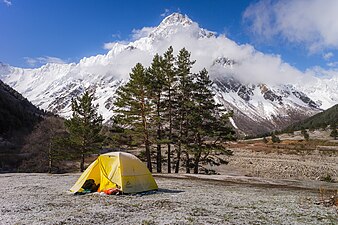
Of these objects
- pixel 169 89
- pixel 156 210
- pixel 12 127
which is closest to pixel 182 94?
pixel 169 89

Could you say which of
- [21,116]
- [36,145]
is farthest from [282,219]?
[21,116]

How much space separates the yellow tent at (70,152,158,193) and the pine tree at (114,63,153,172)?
16.6 meters

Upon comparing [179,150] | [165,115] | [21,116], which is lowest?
[179,150]

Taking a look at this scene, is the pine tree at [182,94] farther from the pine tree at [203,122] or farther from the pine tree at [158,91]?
the pine tree at [158,91]

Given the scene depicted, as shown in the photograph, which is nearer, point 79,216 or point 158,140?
point 79,216

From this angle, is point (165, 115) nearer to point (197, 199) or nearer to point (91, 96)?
point (91, 96)

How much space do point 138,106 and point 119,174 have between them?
18.7 meters

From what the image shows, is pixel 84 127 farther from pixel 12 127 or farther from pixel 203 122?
pixel 12 127

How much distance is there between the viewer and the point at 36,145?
156ft

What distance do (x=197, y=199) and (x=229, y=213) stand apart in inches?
147

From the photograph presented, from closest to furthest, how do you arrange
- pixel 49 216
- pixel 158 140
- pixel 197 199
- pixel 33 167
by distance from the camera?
pixel 49 216 → pixel 197 199 → pixel 158 140 → pixel 33 167

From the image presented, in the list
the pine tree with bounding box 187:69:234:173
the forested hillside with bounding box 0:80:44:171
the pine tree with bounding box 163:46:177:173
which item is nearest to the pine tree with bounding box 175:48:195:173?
the pine tree with bounding box 163:46:177:173

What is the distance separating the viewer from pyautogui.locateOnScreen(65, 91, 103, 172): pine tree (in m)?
42.4

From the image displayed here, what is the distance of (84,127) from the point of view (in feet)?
139
